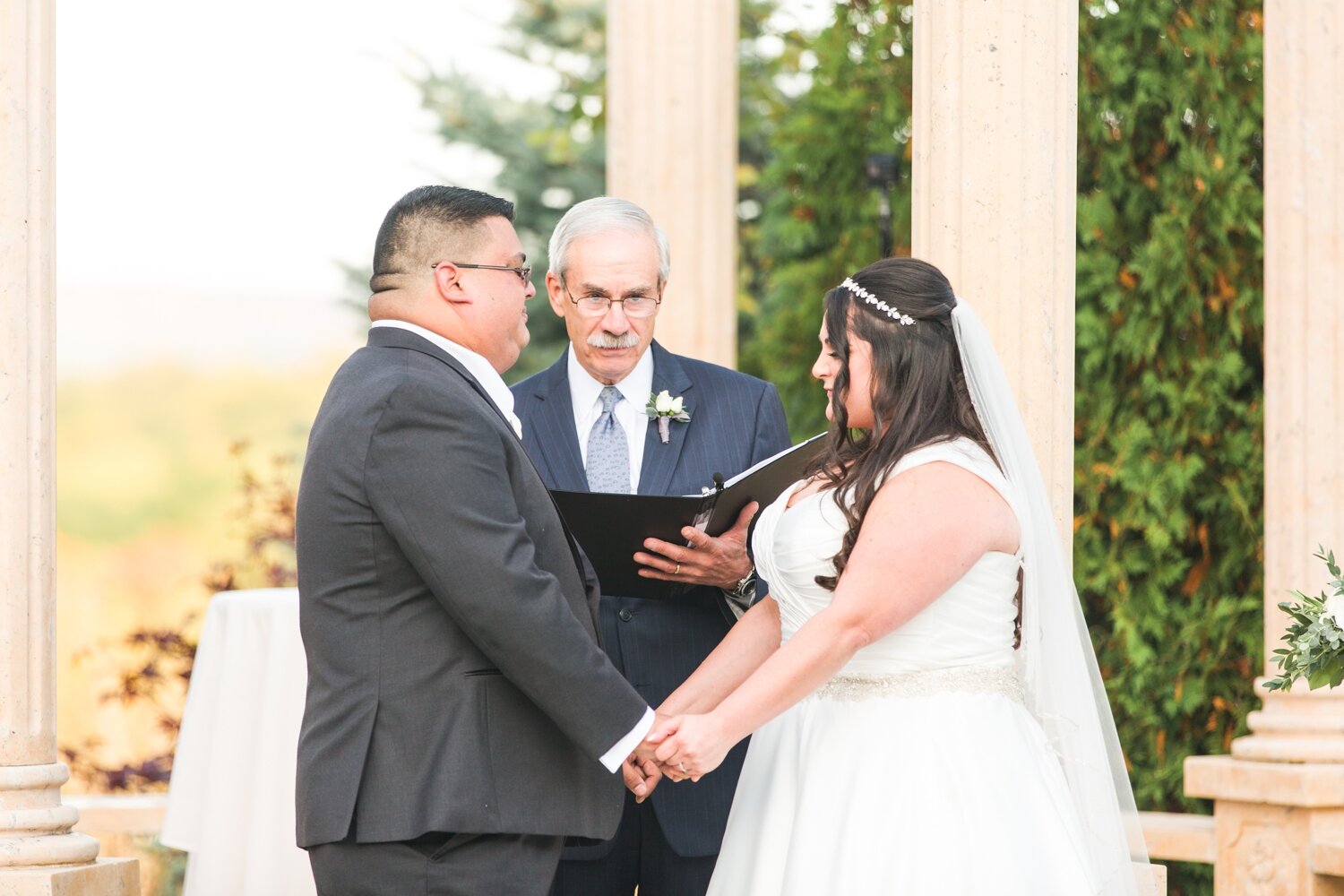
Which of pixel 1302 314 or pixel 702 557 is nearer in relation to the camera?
pixel 702 557

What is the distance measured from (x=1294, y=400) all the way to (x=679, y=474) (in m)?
3.48

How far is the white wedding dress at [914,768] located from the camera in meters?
3.54

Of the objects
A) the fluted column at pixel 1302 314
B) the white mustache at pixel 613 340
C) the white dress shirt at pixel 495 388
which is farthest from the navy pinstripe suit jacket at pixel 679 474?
the fluted column at pixel 1302 314

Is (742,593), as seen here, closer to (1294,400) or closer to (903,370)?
(903,370)

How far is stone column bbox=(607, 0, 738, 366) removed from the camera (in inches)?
304

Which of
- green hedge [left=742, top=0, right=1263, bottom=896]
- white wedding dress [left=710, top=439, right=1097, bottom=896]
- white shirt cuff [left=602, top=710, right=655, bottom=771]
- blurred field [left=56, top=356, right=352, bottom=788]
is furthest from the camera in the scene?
blurred field [left=56, top=356, right=352, bottom=788]

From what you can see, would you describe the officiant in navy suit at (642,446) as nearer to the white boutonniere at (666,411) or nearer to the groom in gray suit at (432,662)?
the white boutonniere at (666,411)

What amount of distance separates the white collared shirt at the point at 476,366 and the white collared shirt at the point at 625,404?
88cm

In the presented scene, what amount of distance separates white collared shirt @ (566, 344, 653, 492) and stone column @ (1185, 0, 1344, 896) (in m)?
3.41

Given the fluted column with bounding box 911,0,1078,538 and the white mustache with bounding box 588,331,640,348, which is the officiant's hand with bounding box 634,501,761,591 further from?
the fluted column with bounding box 911,0,1078,538

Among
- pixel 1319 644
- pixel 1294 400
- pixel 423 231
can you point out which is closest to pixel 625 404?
pixel 423 231

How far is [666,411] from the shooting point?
4426 millimetres

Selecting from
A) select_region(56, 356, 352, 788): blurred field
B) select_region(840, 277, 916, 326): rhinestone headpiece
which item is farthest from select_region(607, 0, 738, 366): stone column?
select_region(56, 356, 352, 788): blurred field

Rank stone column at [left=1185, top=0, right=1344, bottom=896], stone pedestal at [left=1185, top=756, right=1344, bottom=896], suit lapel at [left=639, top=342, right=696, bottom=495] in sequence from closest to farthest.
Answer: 1. suit lapel at [left=639, top=342, right=696, bottom=495]
2. stone pedestal at [left=1185, top=756, right=1344, bottom=896]
3. stone column at [left=1185, top=0, right=1344, bottom=896]
